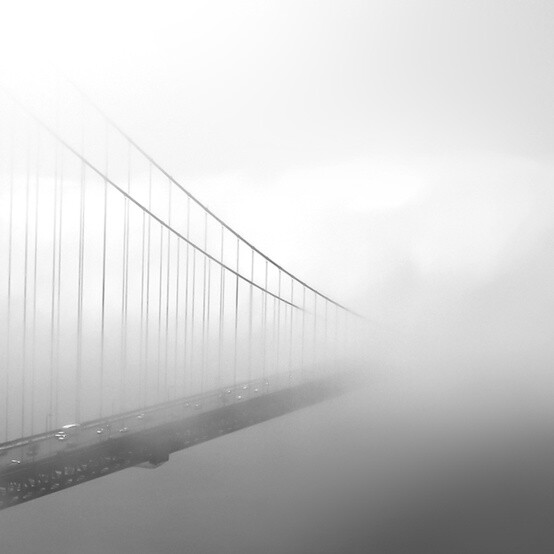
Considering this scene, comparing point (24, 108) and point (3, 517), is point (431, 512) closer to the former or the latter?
point (3, 517)

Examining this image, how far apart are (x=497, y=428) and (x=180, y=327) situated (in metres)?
12.4

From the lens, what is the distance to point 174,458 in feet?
71.6

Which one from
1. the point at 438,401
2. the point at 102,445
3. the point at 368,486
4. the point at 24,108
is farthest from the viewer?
the point at 438,401

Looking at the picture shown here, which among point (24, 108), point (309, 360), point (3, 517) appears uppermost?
point (24, 108)

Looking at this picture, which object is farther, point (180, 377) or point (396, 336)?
point (180, 377)

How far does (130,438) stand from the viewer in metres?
9.35

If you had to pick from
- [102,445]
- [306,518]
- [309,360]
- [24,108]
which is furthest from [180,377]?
[102,445]

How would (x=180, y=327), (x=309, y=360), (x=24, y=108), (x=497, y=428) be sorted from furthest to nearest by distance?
1. (x=180, y=327)
2. (x=497, y=428)
3. (x=309, y=360)
4. (x=24, y=108)

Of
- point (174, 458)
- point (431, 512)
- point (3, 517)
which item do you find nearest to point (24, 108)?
point (3, 517)

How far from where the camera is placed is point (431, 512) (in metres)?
17.3

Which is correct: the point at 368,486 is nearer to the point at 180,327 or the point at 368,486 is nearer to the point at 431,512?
the point at 431,512

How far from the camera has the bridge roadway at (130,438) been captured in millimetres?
7348

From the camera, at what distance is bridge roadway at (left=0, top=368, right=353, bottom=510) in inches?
289

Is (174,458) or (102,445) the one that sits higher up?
(102,445)
